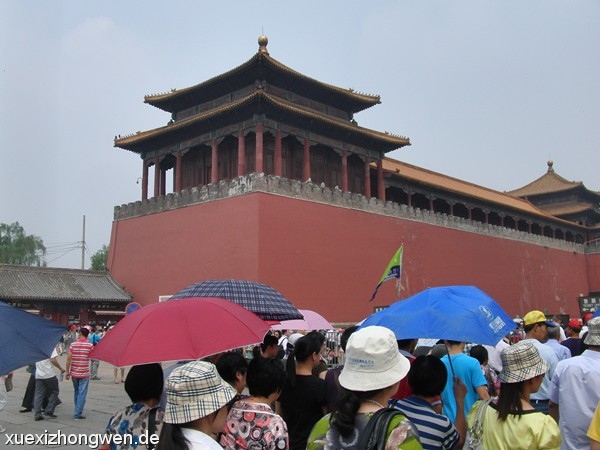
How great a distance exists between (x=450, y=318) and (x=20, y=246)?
153 feet

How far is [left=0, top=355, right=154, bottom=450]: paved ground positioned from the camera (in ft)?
22.1

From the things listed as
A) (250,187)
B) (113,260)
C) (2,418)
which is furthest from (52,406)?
(113,260)

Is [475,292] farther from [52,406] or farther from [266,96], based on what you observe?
[266,96]

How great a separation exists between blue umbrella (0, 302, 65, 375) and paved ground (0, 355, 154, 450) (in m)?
2.78

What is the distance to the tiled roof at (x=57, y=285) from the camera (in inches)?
733

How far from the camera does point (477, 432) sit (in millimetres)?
2525

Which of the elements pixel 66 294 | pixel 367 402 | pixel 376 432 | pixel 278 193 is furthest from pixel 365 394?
pixel 66 294

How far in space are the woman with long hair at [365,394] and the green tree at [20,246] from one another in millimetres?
46443

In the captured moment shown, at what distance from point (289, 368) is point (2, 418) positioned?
567 centimetres

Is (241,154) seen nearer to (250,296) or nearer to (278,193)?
(278,193)

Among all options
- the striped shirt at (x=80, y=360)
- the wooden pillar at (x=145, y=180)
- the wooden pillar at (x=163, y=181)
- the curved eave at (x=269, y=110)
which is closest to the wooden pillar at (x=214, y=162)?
the curved eave at (x=269, y=110)

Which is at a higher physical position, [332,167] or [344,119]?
[344,119]

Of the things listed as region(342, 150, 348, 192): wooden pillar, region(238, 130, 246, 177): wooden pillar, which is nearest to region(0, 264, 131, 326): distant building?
region(238, 130, 246, 177): wooden pillar

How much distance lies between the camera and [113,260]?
2100 centimetres
